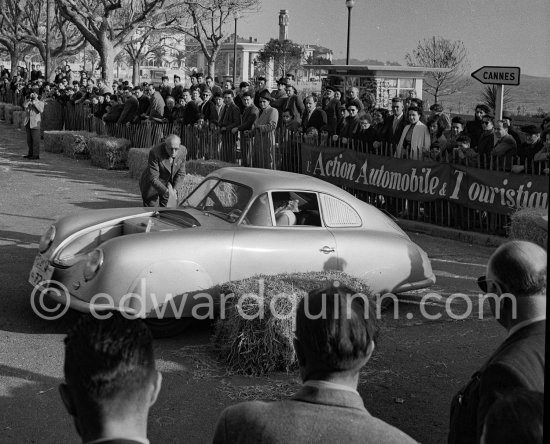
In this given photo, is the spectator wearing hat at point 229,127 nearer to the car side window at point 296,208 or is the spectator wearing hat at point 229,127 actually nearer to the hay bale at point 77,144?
the hay bale at point 77,144

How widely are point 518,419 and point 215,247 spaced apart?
220 inches

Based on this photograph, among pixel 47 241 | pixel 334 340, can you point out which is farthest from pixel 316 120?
pixel 334 340

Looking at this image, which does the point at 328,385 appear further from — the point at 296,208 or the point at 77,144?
the point at 77,144

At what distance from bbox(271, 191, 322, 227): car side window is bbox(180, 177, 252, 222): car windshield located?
30 cm

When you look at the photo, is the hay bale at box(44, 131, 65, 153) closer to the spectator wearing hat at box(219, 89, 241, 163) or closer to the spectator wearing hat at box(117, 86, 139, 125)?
the spectator wearing hat at box(117, 86, 139, 125)

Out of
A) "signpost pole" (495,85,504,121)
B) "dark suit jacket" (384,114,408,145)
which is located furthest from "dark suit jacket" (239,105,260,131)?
"signpost pole" (495,85,504,121)

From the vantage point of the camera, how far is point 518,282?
10.7ft

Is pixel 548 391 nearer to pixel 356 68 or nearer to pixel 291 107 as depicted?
pixel 291 107

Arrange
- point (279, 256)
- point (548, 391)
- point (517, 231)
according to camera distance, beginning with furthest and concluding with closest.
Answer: point (517, 231) → point (279, 256) → point (548, 391)

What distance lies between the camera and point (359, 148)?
1508 cm

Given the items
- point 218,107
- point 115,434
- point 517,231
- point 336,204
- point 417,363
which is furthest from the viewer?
point 218,107

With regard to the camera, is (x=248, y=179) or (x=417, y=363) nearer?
(x=417, y=363)

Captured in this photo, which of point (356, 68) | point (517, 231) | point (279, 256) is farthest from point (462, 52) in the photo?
point (279, 256)

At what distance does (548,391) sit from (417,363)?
16.9 feet
